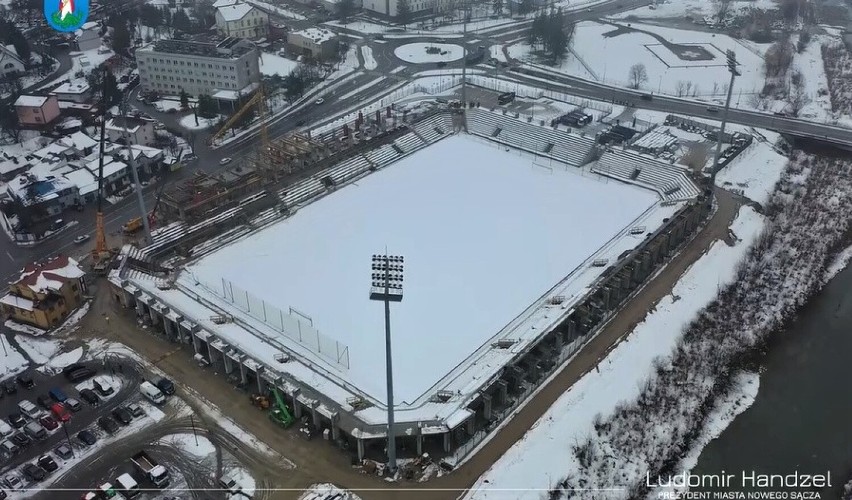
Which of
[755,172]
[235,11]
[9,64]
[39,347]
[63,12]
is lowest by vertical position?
[39,347]

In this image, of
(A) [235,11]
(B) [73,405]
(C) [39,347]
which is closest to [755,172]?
(B) [73,405]

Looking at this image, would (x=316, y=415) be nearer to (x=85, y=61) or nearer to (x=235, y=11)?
(x=85, y=61)

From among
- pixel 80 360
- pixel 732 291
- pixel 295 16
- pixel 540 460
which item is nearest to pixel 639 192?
pixel 732 291

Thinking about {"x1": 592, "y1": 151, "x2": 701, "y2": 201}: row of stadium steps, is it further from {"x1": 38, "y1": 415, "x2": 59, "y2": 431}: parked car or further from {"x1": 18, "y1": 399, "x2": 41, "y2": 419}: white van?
{"x1": 18, "y1": 399, "x2": 41, "y2": 419}: white van

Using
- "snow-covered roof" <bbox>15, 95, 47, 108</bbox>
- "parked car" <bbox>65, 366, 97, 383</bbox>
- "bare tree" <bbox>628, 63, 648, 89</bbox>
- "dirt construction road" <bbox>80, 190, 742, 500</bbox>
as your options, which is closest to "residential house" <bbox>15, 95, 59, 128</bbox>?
"snow-covered roof" <bbox>15, 95, 47, 108</bbox>

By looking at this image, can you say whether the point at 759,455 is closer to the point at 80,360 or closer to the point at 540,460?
the point at 540,460

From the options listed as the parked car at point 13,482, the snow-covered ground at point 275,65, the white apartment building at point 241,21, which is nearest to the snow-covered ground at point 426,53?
the snow-covered ground at point 275,65
